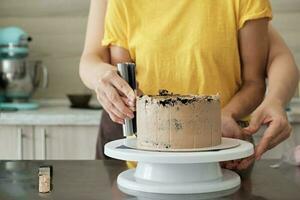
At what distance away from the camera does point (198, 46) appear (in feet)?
3.68

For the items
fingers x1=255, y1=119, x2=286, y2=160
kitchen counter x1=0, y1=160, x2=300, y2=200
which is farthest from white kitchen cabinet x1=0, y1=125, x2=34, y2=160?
fingers x1=255, y1=119, x2=286, y2=160

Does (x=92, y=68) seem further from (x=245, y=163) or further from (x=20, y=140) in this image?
(x=20, y=140)

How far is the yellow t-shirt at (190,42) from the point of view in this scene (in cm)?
113

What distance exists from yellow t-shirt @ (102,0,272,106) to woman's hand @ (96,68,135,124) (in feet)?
0.73

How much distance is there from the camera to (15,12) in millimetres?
2498

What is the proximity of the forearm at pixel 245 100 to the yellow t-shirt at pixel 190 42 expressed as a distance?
0.03m

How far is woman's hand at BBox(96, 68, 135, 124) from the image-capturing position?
2.94 feet

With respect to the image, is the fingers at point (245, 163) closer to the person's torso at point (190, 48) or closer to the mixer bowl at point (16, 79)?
the person's torso at point (190, 48)

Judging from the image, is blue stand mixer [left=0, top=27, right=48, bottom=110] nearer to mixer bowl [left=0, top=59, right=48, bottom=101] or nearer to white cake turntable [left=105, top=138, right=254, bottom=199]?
mixer bowl [left=0, top=59, right=48, bottom=101]

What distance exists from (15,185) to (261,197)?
349 millimetres

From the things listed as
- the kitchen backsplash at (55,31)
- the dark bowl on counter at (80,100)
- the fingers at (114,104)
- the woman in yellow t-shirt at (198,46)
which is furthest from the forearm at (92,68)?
the kitchen backsplash at (55,31)

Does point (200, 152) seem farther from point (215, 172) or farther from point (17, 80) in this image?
point (17, 80)

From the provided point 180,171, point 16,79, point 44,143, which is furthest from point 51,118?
point 180,171

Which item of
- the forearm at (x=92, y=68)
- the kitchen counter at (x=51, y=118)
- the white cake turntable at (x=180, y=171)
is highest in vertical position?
the forearm at (x=92, y=68)
